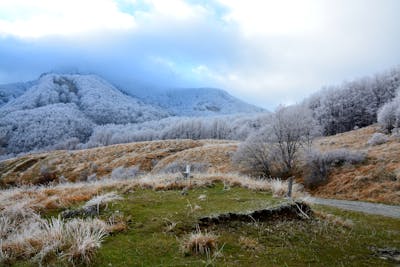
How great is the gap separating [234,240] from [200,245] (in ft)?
3.17

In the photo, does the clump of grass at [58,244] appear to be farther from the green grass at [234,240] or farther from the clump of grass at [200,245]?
the clump of grass at [200,245]

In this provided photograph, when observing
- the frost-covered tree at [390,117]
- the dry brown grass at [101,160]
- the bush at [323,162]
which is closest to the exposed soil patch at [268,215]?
the bush at [323,162]

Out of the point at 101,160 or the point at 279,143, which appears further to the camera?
the point at 101,160

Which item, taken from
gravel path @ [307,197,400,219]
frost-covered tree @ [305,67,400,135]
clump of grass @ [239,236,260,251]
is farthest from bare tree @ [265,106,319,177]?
frost-covered tree @ [305,67,400,135]

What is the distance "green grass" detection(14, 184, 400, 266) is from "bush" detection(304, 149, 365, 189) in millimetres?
22986

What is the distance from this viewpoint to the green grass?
5855mm

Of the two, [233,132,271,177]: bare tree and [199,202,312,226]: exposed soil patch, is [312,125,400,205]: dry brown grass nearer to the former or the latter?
[233,132,271,177]: bare tree

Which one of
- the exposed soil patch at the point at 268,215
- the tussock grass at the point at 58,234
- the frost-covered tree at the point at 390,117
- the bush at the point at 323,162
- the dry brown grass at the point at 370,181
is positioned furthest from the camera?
the frost-covered tree at the point at 390,117

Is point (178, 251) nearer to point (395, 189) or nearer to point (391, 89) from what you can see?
point (395, 189)

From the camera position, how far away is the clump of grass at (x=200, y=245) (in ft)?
20.0

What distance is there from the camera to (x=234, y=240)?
6.81m

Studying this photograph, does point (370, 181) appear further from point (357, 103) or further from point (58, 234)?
point (357, 103)

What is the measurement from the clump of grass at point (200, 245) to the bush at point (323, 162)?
89.5ft

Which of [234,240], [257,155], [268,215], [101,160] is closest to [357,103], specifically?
[257,155]
